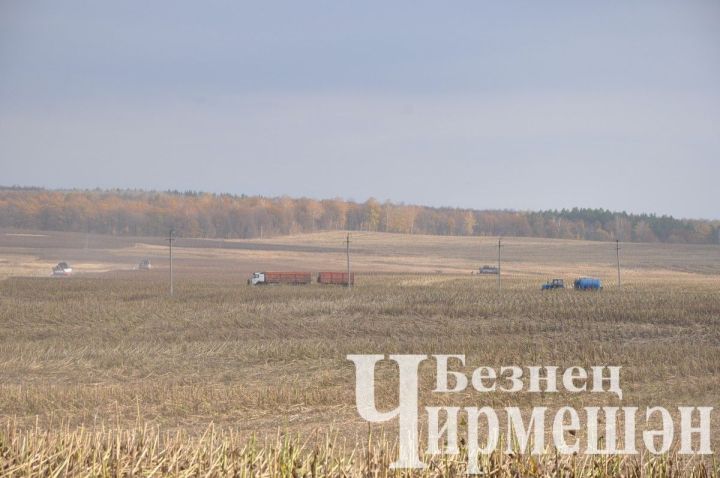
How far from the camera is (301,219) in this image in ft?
488

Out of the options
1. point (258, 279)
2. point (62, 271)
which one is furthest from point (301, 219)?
point (258, 279)

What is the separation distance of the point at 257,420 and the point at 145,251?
8540 centimetres

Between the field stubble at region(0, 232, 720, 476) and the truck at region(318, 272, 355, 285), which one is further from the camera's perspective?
the truck at region(318, 272, 355, 285)

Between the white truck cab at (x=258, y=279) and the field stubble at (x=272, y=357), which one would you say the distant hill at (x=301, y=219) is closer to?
the white truck cab at (x=258, y=279)

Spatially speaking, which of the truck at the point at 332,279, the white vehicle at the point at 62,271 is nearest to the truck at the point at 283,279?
the truck at the point at 332,279

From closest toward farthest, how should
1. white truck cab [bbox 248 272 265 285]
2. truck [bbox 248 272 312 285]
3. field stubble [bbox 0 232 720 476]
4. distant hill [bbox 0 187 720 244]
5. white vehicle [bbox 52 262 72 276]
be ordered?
field stubble [bbox 0 232 720 476], truck [bbox 248 272 312 285], white truck cab [bbox 248 272 265 285], white vehicle [bbox 52 262 72 276], distant hill [bbox 0 187 720 244]

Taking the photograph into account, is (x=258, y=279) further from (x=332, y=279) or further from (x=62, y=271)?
(x=62, y=271)

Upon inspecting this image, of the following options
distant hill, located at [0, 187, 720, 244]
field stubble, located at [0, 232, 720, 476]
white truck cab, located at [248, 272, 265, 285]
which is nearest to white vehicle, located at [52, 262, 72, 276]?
field stubble, located at [0, 232, 720, 476]

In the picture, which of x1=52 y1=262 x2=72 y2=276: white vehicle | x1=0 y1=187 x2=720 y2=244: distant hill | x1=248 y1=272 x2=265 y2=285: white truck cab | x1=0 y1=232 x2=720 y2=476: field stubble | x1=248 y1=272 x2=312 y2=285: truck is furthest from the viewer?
x1=0 y1=187 x2=720 y2=244: distant hill

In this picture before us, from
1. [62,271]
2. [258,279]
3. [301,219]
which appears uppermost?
[301,219]

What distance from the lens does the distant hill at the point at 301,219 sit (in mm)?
136625

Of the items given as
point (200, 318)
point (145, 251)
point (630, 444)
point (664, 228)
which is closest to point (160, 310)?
point (200, 318)

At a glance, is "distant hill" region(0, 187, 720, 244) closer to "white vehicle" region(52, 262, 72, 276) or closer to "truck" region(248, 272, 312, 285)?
"white vehicle" region(52, 262, 72, 276)

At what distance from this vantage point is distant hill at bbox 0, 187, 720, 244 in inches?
5379
